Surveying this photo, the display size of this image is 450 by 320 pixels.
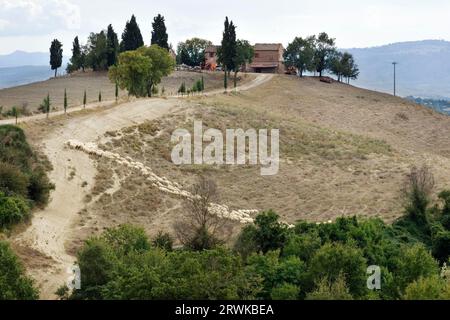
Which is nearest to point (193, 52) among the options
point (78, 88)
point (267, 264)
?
point (78, 88)

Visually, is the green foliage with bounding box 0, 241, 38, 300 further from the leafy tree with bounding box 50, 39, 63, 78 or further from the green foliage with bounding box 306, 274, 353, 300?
the leafy tree with bounding box 50, 39, 63, 78

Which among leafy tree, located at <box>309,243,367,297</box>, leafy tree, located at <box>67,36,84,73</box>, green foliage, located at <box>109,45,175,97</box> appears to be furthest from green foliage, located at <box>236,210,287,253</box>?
leafy tree, located at <box>67,36,84,73</box>

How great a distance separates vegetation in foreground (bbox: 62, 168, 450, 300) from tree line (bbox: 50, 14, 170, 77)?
60.6 metres

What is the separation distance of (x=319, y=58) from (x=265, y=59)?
8473 millimetres

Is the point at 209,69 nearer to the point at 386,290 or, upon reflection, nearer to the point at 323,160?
the point at 323,160

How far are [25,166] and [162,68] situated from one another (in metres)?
28.1

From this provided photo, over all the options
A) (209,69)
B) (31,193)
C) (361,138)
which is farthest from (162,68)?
(209,69)

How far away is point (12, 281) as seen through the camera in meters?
19.5

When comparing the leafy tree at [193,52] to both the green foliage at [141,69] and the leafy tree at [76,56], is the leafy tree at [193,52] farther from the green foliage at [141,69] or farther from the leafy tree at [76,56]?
the green foliage at [141,69]

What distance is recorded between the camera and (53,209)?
110 feet

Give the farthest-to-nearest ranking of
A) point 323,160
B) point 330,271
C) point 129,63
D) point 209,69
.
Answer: point 209,69 → point 129,63 → point 323,160 → point 330,271

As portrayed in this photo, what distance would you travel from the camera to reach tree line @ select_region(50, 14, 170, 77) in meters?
88.2

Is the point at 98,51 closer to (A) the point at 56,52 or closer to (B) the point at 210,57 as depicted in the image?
(A) the point at 56,52
